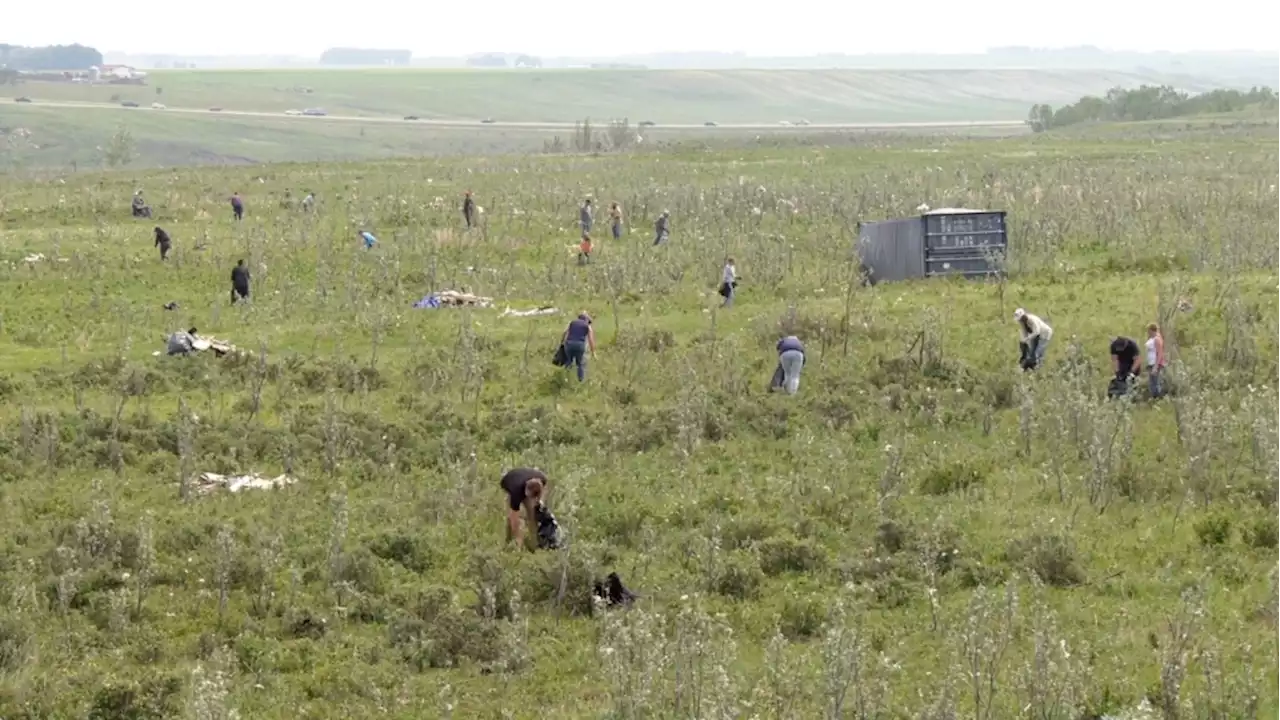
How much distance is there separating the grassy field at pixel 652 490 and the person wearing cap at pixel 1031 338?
513 millimetres

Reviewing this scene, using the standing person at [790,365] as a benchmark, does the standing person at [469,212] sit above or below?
above

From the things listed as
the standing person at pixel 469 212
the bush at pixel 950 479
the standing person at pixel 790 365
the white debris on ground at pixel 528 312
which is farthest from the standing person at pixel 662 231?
the bush at pixel 950 479

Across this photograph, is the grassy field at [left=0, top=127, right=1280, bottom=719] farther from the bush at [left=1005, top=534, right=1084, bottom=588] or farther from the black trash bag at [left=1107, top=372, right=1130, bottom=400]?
the black trash bag at [left=1107, top=372, right=1130, bottom=400]

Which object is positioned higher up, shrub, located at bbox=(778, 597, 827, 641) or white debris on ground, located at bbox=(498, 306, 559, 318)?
white debris on ground, located at bbox=(498, 306, 559, 318)

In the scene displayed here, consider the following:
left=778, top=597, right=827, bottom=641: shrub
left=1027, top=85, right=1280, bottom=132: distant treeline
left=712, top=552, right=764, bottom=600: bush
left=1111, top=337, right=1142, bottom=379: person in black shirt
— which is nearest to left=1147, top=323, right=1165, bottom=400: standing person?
left=1111, top=337, right=1142, bottom=379: person in black shirt

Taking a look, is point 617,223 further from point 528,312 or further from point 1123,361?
point 1123,361

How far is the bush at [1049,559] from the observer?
1461cm

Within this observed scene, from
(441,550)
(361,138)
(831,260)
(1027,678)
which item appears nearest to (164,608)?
(441,550)

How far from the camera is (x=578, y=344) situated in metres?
23.2

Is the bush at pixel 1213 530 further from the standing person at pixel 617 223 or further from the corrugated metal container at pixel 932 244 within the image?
the standing person at pixel 617 223

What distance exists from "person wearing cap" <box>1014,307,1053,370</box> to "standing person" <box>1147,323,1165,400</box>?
1772 millimetres

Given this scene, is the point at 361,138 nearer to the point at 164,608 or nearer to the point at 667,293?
the point at 667,293

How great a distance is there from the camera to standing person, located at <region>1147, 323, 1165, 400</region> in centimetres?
2080

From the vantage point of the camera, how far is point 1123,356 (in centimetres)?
2089
